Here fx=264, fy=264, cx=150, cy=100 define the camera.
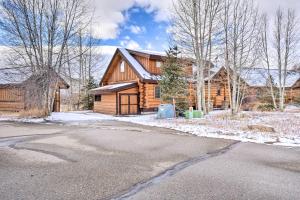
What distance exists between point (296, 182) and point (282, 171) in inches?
31.5

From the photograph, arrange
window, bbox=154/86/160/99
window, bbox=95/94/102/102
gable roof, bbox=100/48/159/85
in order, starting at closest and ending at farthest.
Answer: gable roof, bbox=100/48/159/85, window, bbox=154/86/160/99, window, bbox=95/94/102/102

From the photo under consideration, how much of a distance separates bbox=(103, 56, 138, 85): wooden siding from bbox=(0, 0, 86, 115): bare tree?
672 cm

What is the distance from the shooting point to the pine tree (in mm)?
19769

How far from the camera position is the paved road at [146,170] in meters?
4.51

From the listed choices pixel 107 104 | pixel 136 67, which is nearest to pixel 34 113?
pixel 107 104

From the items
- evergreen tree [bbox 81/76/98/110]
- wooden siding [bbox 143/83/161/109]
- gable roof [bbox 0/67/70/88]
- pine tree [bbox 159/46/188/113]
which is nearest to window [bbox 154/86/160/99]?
wooden siding [bbox 143/83/161/109]

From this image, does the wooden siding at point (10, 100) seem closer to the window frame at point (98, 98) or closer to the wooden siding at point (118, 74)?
the window frame at point (98, 98)

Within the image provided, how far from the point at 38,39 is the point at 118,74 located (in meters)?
9.30

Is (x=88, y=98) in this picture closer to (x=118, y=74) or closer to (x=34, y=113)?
(x=118, y=74)

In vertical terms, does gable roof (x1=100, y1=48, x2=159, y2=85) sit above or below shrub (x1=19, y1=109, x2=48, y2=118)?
above

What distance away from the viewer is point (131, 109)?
2478cm

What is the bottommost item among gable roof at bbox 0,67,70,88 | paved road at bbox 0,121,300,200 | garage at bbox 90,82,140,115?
paved road at bbox 0,121,300,200

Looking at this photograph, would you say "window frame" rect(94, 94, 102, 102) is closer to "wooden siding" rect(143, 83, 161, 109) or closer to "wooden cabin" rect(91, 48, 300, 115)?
"wooden cabin" rect(91, 48, 300, 115)

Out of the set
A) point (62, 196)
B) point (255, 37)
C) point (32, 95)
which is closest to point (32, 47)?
point (32, 95)
